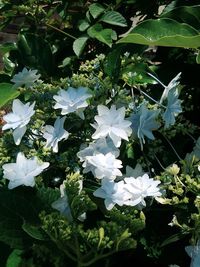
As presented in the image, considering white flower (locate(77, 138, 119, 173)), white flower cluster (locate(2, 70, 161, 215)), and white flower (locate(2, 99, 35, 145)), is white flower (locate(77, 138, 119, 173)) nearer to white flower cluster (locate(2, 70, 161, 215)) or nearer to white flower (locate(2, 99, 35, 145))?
white flower cluster (locate(2, 70, 161, 215))

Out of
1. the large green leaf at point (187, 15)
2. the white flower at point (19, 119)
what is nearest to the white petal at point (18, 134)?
the white flower at point (19, 119)

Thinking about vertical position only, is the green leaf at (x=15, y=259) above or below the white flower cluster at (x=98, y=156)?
below

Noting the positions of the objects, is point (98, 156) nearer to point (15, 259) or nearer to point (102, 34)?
point (15, 259)

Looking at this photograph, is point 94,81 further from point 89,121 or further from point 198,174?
point 198,174

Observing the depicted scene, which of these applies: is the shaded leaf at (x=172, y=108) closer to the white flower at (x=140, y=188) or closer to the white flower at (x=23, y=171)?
the white flower at (x=140, y=188)

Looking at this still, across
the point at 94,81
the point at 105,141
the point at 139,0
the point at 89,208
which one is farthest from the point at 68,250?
the point at 139,0

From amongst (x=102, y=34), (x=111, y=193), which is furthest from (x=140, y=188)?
(x=102, y=34)

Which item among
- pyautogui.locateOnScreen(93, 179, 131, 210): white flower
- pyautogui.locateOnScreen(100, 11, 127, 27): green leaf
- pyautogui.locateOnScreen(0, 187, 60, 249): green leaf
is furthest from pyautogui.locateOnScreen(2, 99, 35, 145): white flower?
pyautogui.locateOnScreen(100, 11, 127, 27): green leaf
